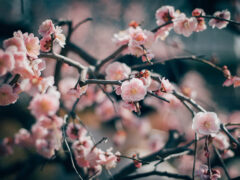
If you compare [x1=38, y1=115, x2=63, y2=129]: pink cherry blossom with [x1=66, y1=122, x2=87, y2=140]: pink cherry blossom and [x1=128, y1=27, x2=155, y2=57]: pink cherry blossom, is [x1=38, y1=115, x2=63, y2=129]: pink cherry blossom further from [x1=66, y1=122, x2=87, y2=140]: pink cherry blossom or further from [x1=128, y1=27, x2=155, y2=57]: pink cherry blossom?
[x1=128, y1=27, x2=155, y2=57]: pink cherry blossom

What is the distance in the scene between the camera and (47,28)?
38.1 inches

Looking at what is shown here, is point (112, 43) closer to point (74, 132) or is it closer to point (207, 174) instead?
point (74, 132)

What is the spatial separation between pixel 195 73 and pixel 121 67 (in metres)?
5.27

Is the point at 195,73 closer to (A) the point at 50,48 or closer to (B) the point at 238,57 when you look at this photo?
(B) the point at 238,57

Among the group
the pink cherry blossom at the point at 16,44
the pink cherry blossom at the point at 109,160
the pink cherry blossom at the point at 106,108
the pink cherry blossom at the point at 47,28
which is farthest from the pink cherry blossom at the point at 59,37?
the pink cherry blossom at the point at 106,108

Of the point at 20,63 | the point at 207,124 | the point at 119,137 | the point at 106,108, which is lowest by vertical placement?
the point at 119,137

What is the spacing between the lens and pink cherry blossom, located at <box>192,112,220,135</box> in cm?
93

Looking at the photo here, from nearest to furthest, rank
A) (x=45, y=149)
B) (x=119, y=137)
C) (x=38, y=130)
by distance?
(x=45, y=149) < (x=38, y=130) < (x=119, y=137)

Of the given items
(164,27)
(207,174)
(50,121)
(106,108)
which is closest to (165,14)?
(164,27)

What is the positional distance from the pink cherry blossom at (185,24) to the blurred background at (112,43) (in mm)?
507

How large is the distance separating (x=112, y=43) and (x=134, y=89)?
1928 mm

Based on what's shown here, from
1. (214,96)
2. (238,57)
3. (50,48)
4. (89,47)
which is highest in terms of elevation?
(50,48)

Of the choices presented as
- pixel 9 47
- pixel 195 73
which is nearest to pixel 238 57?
pixel 195 73

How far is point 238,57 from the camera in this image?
6.53m
